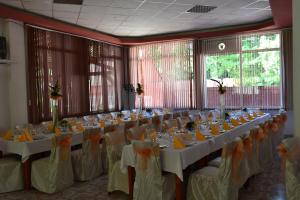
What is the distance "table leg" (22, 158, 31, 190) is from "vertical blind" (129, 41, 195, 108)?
6.42 m

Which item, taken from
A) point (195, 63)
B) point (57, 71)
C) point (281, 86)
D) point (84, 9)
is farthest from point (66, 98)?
point (281, 86)

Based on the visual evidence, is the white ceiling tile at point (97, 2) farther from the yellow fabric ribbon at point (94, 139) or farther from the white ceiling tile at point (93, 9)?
the yellow fabric ribbon at point (94, 139)

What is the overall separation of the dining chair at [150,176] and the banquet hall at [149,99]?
0.6 inches

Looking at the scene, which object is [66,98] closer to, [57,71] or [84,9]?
[57,71]

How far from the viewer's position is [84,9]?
23.1 ft

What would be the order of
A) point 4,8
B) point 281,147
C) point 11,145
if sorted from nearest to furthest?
point 281,147 → point 11,145 → point 4,8

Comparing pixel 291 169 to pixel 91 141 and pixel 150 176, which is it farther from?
pixel 91 141

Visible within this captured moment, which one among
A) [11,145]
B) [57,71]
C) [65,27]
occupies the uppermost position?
[65,27]

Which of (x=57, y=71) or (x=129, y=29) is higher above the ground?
(x=129, y=29)

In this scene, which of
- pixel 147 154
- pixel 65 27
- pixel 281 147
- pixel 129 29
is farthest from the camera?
pixel 129 29

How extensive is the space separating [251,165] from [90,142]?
9.09 feet

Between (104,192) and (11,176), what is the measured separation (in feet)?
5.35

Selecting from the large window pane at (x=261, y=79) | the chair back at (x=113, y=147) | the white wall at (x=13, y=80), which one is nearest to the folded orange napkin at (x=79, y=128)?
the chair back at (x=113, y=147)

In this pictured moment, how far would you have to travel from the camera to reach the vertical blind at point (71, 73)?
25.2ft
